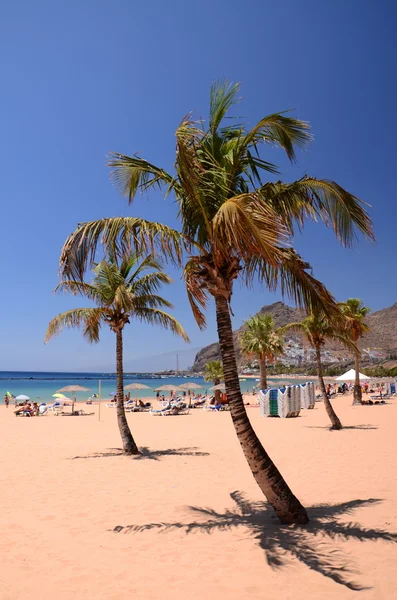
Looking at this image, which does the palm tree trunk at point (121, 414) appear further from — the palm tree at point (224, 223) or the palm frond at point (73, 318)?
the palm tree at point (224, 223)

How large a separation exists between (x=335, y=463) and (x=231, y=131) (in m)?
7.65

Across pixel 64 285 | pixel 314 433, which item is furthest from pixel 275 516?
pixel 314 433

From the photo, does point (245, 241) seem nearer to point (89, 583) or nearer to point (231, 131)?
point (231, 131)

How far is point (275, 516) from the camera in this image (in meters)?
6.32

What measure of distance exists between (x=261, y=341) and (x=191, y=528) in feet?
84.5

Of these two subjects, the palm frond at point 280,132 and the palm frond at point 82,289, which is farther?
the palm frond at point 82,289

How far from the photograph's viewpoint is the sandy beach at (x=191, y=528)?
4.35 m

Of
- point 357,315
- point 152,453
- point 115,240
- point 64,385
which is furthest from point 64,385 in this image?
point 115,240

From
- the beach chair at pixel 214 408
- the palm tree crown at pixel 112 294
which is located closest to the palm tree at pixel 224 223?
the palm tree crown at pixel 112 294

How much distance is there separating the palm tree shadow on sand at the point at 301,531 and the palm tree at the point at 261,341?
2416 cm

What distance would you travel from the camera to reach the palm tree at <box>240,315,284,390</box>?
31.2m

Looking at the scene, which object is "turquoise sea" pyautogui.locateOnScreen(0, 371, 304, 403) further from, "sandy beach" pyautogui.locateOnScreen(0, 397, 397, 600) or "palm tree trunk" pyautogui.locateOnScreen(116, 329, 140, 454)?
"sandy beach" pyautogui.locateOnScreen(0, 397, 397, 600)

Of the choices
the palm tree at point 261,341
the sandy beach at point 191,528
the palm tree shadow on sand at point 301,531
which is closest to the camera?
the sandy beach at point 191,528

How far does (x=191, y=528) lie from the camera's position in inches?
238
